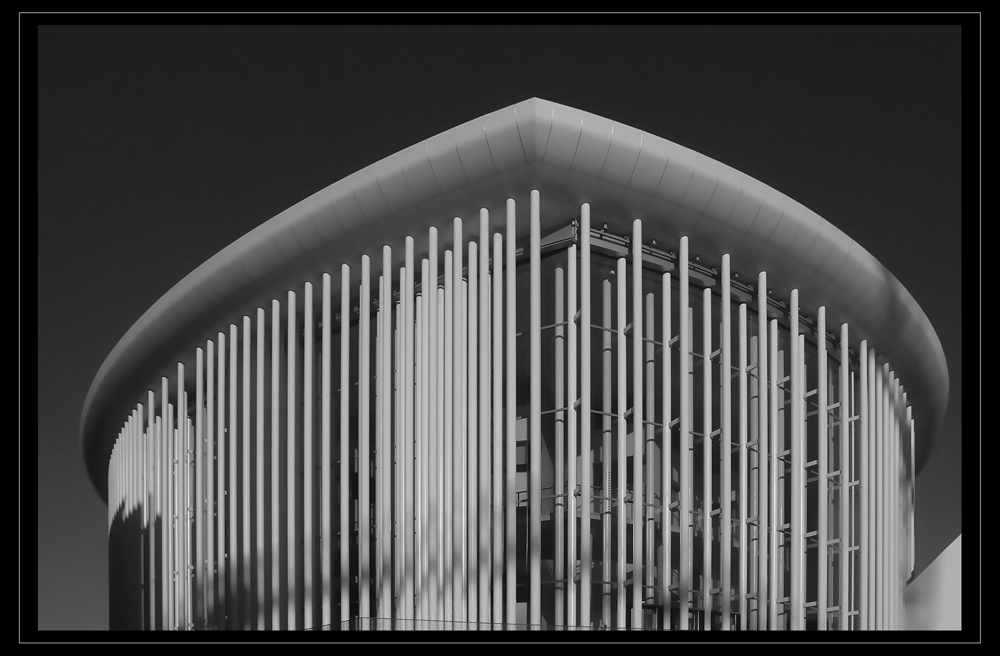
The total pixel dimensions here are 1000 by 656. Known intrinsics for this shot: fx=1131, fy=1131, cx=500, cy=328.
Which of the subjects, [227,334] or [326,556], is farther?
[227,334]

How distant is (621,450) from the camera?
819 inches

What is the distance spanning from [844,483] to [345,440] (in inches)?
459

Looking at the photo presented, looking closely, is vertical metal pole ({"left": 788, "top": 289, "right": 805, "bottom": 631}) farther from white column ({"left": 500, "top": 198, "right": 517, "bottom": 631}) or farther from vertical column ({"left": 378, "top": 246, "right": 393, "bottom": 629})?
Answer: vertical column ({"left": 378, "top": 246, "right": 393, "bottom": 629})

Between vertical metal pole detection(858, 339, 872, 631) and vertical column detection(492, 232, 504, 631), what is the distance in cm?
1132

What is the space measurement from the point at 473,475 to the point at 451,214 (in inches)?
201

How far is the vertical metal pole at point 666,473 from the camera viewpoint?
21.5 metres

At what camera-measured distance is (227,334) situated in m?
28.3

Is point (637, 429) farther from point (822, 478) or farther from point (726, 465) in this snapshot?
point (822, 478)

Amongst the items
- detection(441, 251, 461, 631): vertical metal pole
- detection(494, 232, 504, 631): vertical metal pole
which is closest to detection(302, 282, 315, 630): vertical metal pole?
detection(441, 251, 461, 631): vertical metal pole

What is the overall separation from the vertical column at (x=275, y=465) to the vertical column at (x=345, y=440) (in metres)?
2.07
